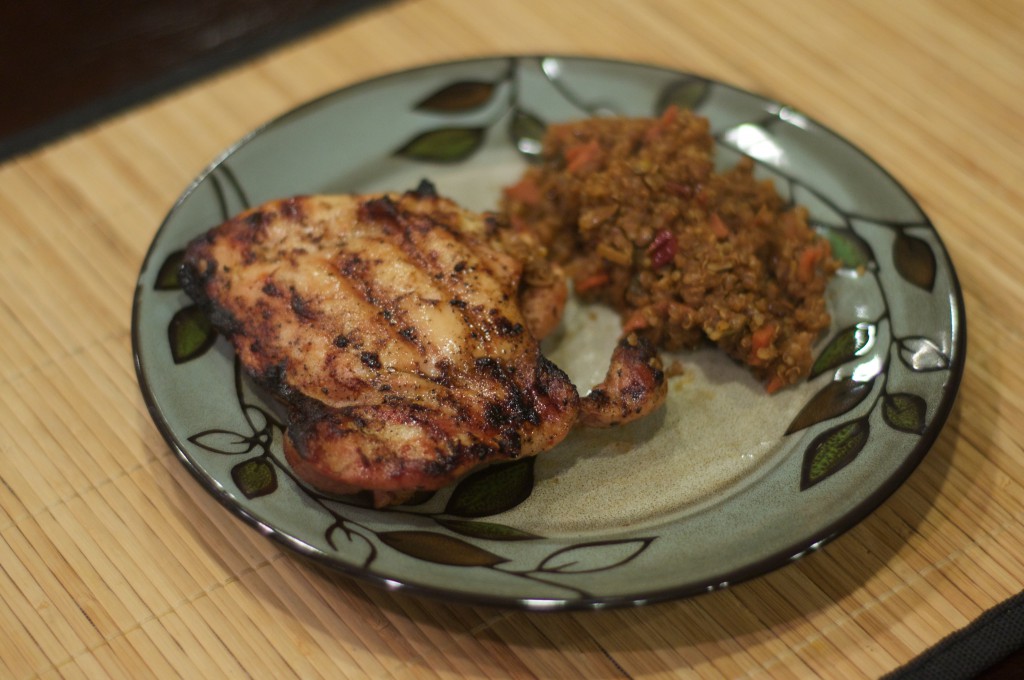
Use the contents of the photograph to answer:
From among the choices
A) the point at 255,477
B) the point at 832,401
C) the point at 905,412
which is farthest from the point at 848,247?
the point at 255,477

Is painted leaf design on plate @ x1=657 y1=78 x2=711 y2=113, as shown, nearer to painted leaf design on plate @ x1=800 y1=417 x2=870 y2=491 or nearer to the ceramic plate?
the ceramic plate

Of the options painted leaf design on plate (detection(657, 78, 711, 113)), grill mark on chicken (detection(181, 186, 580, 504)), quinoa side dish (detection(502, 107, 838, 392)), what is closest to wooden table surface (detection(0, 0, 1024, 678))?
grill mark on chicken (detection(181, 186, 580, 504))

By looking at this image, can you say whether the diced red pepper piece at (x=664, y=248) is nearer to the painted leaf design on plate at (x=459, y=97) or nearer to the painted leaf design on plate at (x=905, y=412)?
the painted leaf design on plate at (x=905, y=412)

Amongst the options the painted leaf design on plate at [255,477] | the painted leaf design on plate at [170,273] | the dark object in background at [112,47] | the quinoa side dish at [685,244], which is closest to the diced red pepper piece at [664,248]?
the quinoa side dish at [685,244]

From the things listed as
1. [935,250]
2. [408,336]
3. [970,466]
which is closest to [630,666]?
[408,336]

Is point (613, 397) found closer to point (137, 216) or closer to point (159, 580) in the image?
point (159, 580)

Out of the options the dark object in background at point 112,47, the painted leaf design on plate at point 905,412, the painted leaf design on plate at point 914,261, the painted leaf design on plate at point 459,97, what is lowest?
the dark object in background at point 112,47

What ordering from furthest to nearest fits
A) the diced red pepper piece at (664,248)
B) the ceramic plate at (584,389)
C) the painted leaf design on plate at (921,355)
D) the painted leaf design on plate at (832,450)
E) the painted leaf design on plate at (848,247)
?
the painted leaf design on plate at (848,247) < the diced red pepper piece at (664,248) < the painted leaf design on plate at (921,355) < the painted leaf design on plate at (832,450) < the ceramic plate at (584,389)
